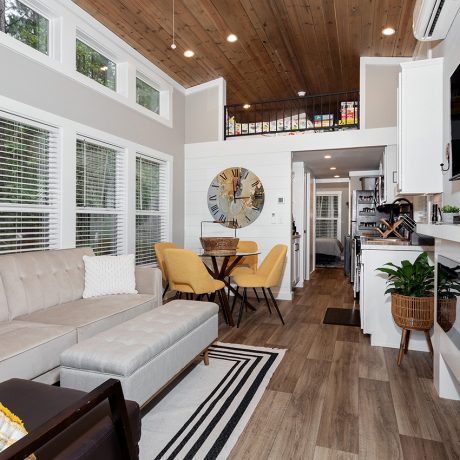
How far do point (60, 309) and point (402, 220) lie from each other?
3.35m

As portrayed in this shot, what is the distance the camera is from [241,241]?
18.5 feet

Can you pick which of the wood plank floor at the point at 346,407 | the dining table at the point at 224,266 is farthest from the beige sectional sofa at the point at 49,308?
the wood plank floor at the point at 346,407

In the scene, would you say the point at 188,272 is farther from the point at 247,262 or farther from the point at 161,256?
the point at 247,262

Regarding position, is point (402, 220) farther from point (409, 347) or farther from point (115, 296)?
point (115, 296)

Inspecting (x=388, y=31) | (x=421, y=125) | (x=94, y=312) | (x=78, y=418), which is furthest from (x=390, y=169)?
(x=78, y=418)

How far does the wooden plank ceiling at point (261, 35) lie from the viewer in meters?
3.90

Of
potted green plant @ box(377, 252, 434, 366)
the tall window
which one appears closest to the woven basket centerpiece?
potted green plant @ box(377, 252, 434, 366)

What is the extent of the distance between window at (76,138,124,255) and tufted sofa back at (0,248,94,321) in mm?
674

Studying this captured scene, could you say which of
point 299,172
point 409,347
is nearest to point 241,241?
point 299,172

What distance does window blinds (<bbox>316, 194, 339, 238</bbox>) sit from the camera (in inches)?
433

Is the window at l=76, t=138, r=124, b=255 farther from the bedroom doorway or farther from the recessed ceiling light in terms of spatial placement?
the bedroom doorway

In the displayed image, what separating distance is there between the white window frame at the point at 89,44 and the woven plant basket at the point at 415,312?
374 centimetres

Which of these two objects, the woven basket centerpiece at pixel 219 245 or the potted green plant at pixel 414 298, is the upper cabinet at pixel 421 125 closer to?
the potted green plant at pixel 414 298

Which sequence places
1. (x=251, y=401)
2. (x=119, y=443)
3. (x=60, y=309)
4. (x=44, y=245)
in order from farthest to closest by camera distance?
1. (x=44, y=245)
2. (x=60, y=309)
3. (x=251, y=401)
4. (x=119, y=443)
